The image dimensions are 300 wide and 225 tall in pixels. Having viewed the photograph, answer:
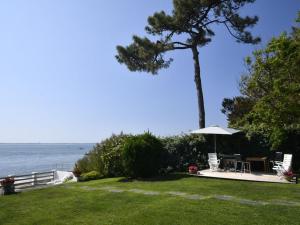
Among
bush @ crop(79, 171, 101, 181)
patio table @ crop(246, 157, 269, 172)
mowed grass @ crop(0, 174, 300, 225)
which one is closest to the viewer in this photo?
mowed grass @ crop(0, 174, 300, 225)

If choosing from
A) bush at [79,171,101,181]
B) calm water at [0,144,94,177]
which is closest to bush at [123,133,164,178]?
bush at [79,171,101,181]

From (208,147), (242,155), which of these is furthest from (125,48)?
(242,155)

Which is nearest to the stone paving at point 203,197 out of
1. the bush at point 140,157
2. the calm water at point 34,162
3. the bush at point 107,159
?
the bush at point 140,157

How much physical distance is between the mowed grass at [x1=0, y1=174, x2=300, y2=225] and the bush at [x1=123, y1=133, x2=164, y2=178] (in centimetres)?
229

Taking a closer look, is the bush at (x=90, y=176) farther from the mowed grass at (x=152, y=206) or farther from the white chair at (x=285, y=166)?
the white chair at (x=285, y=166)

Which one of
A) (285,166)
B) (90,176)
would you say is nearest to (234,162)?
(285,166)

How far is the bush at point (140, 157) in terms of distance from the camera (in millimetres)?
14070

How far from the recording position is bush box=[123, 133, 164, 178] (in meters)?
14.1

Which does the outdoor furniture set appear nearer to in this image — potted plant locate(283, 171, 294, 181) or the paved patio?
the paved patio

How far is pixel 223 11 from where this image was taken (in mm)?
21375

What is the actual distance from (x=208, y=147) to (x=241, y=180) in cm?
479

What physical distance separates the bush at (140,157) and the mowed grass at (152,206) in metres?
2.29

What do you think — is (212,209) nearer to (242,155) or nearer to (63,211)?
(63,211)

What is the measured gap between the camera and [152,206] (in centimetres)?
815
